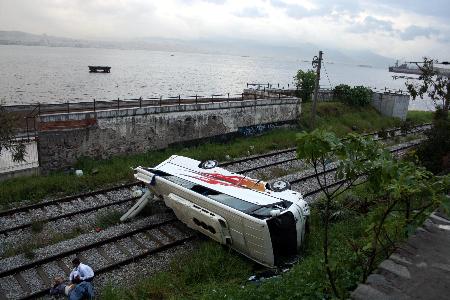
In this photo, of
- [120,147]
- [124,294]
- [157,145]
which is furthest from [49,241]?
[157,145]

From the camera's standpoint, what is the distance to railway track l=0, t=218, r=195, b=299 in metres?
9.20

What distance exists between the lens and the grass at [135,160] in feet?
47.2

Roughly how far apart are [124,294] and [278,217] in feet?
12.8

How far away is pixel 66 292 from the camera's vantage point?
8.75m

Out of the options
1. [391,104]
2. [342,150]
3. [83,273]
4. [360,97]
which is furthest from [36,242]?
[391,104]

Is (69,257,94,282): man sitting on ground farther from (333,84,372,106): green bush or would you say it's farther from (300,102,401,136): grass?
(333,84,372,106): green bush

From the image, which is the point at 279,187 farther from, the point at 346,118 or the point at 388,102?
the point at 388,102

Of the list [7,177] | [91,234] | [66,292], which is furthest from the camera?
[7,177]

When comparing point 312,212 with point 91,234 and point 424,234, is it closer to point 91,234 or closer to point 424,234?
point 91,234

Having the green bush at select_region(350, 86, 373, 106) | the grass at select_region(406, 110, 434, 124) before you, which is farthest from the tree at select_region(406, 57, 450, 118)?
the grass at select_region(406, 110, 434, 124)

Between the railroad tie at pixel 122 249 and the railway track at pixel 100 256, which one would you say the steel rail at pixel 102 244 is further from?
the railroad tie at pixel 122 249

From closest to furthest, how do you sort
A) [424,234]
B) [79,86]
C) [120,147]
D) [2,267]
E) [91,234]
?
[424,234], [2,267], [91,234], [120,147], [79,86]

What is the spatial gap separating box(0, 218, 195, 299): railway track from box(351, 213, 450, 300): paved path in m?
7.02

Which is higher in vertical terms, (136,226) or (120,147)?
(120,147)
